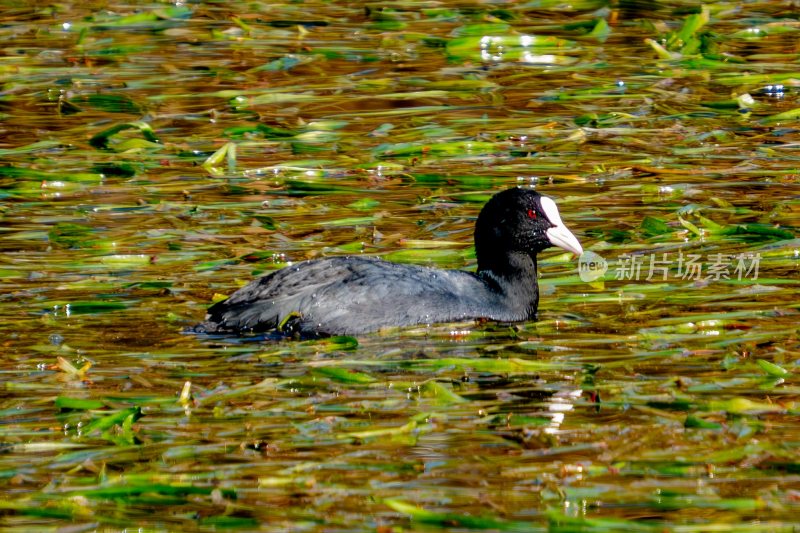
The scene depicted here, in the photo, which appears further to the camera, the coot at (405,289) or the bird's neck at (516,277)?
the bird's neck at (516,277)

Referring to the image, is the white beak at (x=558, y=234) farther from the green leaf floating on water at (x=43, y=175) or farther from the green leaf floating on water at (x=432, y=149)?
the green leaf floating on water at (x=43, y=175)

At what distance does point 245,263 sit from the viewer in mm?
7645

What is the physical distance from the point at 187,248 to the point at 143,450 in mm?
2850

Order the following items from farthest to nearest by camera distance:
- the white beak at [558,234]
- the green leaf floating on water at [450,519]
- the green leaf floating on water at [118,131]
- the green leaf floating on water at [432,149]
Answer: the green leaf floating on water at [118,131] → the green leaf floating on water at [432,149] → the white beak at [558,234] → the green leaf floating on water at [450,519]

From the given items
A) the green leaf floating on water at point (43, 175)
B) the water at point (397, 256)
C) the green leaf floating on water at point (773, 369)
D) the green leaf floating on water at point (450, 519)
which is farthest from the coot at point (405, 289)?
the green leaf floating on water at point (43, 175)

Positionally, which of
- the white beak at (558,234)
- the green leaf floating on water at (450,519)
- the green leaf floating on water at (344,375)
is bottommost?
the green leaf floating on water at (344,375)

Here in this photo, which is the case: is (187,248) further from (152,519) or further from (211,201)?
(152,519)

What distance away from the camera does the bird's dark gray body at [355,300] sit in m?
6.73

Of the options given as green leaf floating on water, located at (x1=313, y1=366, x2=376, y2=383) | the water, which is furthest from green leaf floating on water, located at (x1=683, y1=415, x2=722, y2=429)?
green leaf floating on water, located at (x1=313, y1=366, x2=376, y2=383)

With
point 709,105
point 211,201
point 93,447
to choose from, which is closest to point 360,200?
point 211,201

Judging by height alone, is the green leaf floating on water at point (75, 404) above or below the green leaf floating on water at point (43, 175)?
below

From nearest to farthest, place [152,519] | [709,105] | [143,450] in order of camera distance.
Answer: [152,519]
[143,450]
[709,105]

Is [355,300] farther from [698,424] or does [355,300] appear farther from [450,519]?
[450,519]

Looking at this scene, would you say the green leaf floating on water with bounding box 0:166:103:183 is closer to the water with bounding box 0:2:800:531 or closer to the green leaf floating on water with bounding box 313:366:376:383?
the water with bounding box 0:2:800:531
